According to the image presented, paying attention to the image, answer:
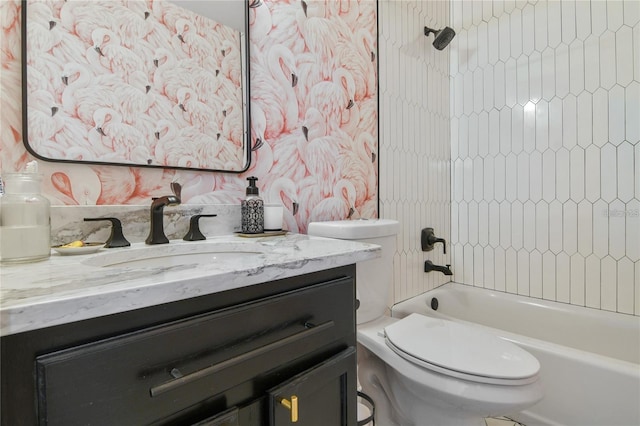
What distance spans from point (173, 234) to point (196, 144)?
309mm

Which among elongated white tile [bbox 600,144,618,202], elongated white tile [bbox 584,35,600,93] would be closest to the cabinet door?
elongated white tile [bbox 600,144,618,202]

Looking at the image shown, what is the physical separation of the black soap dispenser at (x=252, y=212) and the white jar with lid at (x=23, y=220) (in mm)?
515

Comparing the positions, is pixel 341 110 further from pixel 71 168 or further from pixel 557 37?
pixel 557 37

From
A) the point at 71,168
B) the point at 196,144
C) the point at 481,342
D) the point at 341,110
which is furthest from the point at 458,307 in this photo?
the point at 71,168

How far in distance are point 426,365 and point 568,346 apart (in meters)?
1.21

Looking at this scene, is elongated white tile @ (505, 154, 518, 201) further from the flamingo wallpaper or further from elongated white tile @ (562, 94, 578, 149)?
the flamingo wallpaper

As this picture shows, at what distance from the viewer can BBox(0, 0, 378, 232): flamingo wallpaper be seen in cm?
82

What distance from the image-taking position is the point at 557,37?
1.74 meters

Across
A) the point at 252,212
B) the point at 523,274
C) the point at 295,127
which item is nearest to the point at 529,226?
the point at 523,274

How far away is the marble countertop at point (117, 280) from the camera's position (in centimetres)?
36

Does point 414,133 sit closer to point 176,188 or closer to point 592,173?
point 592,173

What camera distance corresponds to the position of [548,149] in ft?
5.86

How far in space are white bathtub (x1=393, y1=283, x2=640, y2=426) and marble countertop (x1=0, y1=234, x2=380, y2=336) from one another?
1.06 metres

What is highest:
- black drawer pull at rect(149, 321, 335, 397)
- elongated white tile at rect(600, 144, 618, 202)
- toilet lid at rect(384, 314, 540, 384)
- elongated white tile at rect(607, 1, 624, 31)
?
elongated white tile at rect(607, 1, 624, 31)
